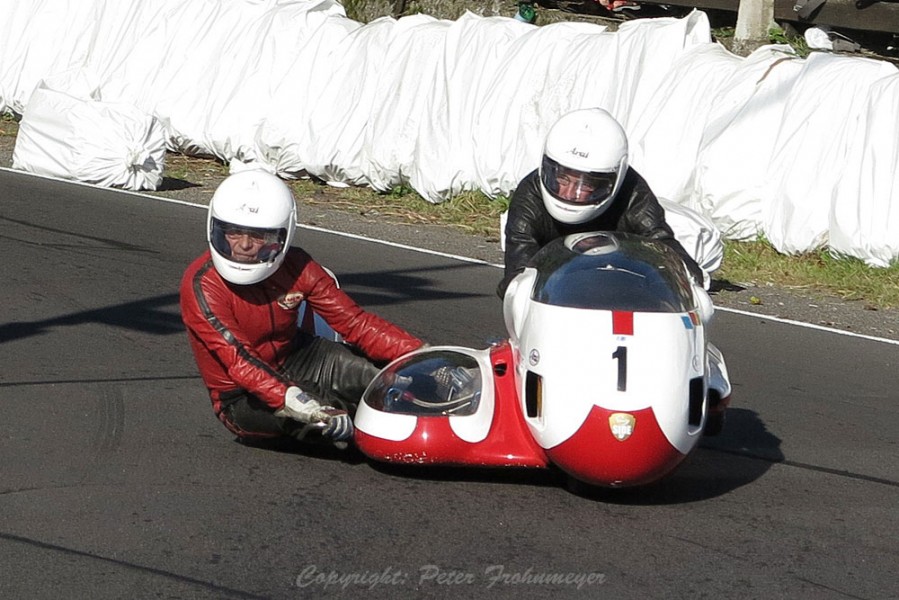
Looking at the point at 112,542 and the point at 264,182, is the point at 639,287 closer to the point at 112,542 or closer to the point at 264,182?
the point at 264,182

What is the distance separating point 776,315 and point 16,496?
6047mm

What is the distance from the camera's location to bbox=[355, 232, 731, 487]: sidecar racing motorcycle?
4.95 meters

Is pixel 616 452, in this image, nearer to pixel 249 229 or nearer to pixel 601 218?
pixel 249 229

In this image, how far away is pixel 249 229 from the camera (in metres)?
5.61

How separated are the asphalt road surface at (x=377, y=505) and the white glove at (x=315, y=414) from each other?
8.0 inches

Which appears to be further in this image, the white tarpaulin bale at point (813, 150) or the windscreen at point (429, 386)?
the white tarpaulin bale at point (813, 150)

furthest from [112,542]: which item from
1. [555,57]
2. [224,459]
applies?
[555,57]

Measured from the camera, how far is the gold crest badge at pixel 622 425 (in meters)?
4.91

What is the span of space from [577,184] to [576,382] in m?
1.47

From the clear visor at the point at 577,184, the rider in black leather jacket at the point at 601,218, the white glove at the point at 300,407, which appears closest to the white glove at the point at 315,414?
the white glove at the point at 300,407

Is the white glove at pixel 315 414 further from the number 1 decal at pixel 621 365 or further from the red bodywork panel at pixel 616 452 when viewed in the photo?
the number 1 decal at pixel 621 365

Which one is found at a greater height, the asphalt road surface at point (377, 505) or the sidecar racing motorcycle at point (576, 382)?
the sidecar racing motorcycle at point (576, 382)

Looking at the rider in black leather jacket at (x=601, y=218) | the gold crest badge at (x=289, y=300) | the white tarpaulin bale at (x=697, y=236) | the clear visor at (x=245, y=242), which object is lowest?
the white tarpaulin bale at (x=697, y=236)

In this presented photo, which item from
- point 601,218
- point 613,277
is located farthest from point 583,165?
point 613,277
